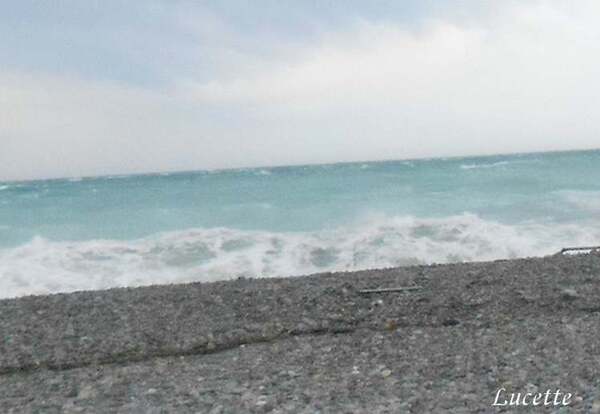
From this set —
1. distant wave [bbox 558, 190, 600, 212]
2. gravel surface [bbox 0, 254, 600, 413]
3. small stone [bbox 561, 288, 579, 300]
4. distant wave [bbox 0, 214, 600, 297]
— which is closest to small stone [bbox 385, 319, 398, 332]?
gravel surface [bbox 0, 254, 600, 413]

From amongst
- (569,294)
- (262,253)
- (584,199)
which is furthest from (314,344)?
(584,199)

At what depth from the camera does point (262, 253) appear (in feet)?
45.9

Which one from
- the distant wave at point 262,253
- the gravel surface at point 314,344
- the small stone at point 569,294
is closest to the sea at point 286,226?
the distant wave at point 262,253

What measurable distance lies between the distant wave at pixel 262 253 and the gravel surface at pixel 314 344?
481 centimetres

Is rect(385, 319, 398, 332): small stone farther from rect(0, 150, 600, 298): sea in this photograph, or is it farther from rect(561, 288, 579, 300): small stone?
rect(0, 150, 600, 298): sea

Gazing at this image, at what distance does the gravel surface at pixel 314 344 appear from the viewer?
4.05 metres

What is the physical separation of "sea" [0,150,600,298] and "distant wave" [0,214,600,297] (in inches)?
1.3

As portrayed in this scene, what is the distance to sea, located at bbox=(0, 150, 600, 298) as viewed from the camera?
12.8m

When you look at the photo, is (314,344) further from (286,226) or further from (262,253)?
(286,226)

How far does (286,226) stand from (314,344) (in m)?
14.6

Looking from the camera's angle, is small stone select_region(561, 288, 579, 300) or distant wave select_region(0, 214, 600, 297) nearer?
small stone select_region(561, 288, 579, 300)

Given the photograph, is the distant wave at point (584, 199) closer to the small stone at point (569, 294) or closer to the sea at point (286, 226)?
the sea at point (286, 226)

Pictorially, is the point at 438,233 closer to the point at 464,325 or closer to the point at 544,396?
the point at 464,325

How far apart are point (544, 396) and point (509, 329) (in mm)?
1485
